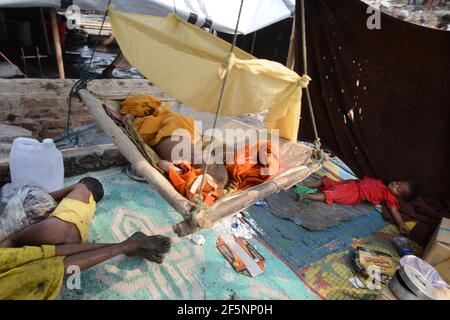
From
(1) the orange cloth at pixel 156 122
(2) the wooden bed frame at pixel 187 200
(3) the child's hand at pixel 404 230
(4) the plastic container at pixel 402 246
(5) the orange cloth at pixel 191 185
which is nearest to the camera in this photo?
(2) the wooden bed frame at pixel 187 200

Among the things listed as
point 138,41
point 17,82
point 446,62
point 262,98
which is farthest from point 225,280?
point 17,82

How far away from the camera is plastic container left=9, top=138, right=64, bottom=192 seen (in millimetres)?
2334

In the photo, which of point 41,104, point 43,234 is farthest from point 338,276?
point 41,104

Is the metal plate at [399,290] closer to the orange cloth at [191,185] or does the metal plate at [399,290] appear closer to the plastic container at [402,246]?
the plastic container at [402,246]

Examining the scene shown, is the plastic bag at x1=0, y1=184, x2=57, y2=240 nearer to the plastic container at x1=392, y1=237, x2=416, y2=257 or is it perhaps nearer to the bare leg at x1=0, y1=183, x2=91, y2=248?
the bare leg at x1=0, y1=183, x2=91, y2=248

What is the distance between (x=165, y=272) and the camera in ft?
7.07

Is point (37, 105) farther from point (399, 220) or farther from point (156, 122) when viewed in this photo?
point (399, 220)

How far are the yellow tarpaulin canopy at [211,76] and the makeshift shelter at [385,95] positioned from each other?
2.12 m

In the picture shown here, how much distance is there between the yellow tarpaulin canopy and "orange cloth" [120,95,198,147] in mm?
609

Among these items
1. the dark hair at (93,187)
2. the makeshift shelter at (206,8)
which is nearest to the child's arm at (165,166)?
the dark hair at (93,187)

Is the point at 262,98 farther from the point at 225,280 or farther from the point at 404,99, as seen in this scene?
the point at 404,99

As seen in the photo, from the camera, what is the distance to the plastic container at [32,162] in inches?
91.9

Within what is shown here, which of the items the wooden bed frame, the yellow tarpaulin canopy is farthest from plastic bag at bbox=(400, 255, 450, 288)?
the yellow tarpaulin canopy

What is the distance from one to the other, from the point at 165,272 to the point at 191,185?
2.53 feet
